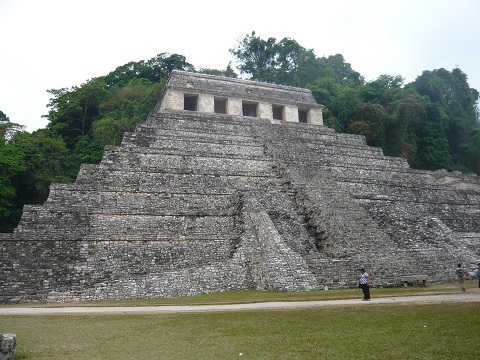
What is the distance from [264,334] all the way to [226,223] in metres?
8.71

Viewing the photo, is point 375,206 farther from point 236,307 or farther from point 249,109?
point 249,109

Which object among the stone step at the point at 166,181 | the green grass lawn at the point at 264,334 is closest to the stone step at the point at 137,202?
the stone step at the point at 166,181

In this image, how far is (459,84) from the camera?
4153 cm

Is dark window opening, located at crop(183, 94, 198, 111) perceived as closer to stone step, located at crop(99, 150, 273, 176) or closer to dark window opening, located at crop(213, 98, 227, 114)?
dark window opening, located at crop(213, 98, 227, 114)

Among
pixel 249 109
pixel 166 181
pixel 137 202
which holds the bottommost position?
pixel 137 202

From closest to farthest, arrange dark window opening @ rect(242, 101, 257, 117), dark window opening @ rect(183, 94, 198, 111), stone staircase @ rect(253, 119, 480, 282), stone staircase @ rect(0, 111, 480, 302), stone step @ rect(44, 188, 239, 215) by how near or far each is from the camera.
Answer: stone staircase @ rect(0, 111, 480, 302) → stone staircase @ rect(253, 119, 480, 282) → stone step @ rect(44, 188, 239, 215) → dark window opening @ rect(183, 94, 198, 111) → dark window opening @ rect(242, 101, 257, 117)

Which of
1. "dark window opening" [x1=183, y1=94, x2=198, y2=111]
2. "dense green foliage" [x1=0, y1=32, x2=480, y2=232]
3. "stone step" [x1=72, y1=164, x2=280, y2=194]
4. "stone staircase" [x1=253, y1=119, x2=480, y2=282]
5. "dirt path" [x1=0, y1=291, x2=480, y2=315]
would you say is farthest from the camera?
"dark window opening" [x1=183, y1=94, x2=198, y2=111]

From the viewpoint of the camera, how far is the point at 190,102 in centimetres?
2914

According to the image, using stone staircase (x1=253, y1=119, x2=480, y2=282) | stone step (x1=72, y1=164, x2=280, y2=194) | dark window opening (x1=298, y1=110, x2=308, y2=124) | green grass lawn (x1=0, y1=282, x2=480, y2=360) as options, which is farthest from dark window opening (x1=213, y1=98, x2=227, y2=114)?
green grass lawn (x1=0, y1=282, x2=480, y2=360)

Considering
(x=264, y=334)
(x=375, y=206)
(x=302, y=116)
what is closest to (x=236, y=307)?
(x=264, y=334)

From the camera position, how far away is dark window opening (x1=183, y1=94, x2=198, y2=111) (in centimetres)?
2791

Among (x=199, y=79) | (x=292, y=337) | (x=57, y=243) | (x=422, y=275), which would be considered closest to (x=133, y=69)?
(x=199, y=79)

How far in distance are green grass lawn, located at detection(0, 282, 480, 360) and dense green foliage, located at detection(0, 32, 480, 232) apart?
16.1 metres

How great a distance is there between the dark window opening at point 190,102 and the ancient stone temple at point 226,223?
4642 millimetres
